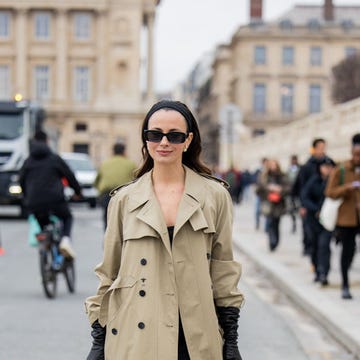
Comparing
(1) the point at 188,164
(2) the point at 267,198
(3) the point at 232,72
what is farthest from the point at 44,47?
(1) the point at 188,164

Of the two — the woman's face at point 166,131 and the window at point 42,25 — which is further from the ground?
the window at point 42,25

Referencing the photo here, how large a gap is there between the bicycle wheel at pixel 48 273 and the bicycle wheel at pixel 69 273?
238 millimetres

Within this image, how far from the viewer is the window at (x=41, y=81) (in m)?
86.2

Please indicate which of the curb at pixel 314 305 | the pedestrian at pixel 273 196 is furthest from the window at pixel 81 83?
the curb at pixel 314 305

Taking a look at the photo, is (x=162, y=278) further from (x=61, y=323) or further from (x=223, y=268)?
(x=61, y=323)

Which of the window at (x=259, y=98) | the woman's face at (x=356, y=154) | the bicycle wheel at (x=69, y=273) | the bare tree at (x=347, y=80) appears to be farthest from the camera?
the window at (x=259, y=98)

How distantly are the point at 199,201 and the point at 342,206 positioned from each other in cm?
728

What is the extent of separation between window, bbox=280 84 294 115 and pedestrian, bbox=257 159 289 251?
8296 cm

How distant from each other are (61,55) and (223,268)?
83.1m

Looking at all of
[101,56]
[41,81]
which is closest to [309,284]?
[101,56]

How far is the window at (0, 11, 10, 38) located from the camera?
86.6 meters

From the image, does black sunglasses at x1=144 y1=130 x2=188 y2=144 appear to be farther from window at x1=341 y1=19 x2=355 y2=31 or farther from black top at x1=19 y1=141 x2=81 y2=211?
window at x1=341 y1=19 x2=355 y2=31

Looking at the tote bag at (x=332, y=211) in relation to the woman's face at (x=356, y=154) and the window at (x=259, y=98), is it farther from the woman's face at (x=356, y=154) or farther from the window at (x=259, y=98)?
the window at (x=259, y=98)

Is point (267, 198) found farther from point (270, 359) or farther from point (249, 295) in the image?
point (270, 359)
